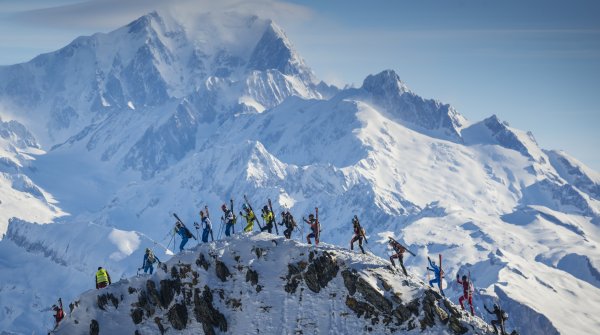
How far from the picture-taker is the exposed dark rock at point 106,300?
85125 millimetres

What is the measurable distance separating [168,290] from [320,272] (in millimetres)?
14527

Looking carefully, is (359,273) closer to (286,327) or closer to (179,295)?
(286,327)

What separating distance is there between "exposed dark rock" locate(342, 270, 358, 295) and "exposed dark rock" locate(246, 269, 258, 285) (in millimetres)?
8727

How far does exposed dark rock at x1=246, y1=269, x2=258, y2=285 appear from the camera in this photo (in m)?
85.1

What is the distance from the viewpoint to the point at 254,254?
87.2 meters

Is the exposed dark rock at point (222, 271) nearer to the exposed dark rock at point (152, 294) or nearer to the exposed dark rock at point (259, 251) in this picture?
the exposed dark rock at point (259, 251)

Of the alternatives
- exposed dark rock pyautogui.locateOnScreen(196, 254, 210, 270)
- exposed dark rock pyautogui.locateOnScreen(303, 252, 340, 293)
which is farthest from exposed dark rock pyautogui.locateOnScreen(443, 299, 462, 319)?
exposed dark rock pyautogui.locateOnScreen(196, 254, 210, 270)

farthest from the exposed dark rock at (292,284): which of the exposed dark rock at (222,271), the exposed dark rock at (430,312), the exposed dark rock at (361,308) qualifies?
the exposed dark rock at (430,312)

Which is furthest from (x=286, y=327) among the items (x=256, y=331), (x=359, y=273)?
(x=359, y=273)

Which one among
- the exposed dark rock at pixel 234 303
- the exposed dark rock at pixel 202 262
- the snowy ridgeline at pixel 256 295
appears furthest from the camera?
the exposed dark rock at pixel 202 262

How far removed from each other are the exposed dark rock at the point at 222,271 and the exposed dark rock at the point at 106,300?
10.0m

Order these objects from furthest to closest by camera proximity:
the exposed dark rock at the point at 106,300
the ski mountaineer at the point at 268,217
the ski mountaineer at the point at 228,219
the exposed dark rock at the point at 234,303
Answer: the ski mountaineer at the point at 228,219 < the ski mountaineer at the point at 268,217 < the exposed dark rock at the point at 106,300 < the exposed dark rock at the point at 234,303

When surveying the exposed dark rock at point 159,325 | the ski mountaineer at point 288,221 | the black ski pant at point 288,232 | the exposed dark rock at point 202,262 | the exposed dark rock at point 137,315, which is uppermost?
the ski mountaineer at point 288,221

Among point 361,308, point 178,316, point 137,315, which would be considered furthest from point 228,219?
point 361,308
